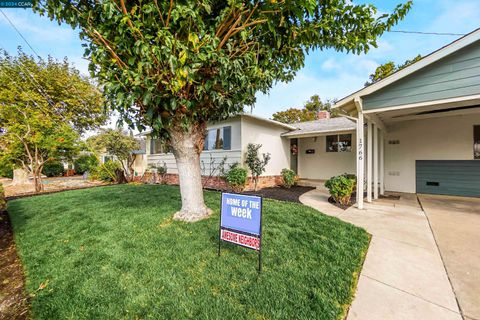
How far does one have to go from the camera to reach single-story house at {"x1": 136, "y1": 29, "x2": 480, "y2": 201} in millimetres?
4598

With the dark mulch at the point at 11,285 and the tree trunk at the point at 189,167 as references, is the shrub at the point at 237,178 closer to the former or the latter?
the tree trunk at the point at 189,167

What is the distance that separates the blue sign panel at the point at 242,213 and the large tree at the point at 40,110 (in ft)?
30.3

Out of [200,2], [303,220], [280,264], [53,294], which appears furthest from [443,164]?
[53,294]

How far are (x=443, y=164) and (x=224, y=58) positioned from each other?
9653 mm

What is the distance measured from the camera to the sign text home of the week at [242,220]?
2.48 metres

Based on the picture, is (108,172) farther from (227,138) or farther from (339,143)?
(339,143)

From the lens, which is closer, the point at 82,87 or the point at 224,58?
the point at 224,58

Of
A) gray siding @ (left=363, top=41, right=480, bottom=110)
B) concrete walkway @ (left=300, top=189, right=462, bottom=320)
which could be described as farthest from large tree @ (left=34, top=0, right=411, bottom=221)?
concrete walkway @ (left=300, top=189, right=462, bottom=320)

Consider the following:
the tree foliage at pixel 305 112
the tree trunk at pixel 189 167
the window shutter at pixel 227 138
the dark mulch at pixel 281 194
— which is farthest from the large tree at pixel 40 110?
the tree foliage at pixel 305 112

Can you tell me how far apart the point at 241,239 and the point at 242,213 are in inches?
13.9

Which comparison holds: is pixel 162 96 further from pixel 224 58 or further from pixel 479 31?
pixel 479 31

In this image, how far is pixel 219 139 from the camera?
9.62 m

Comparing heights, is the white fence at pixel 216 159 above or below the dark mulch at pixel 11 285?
above

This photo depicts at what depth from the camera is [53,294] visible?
229 cm
